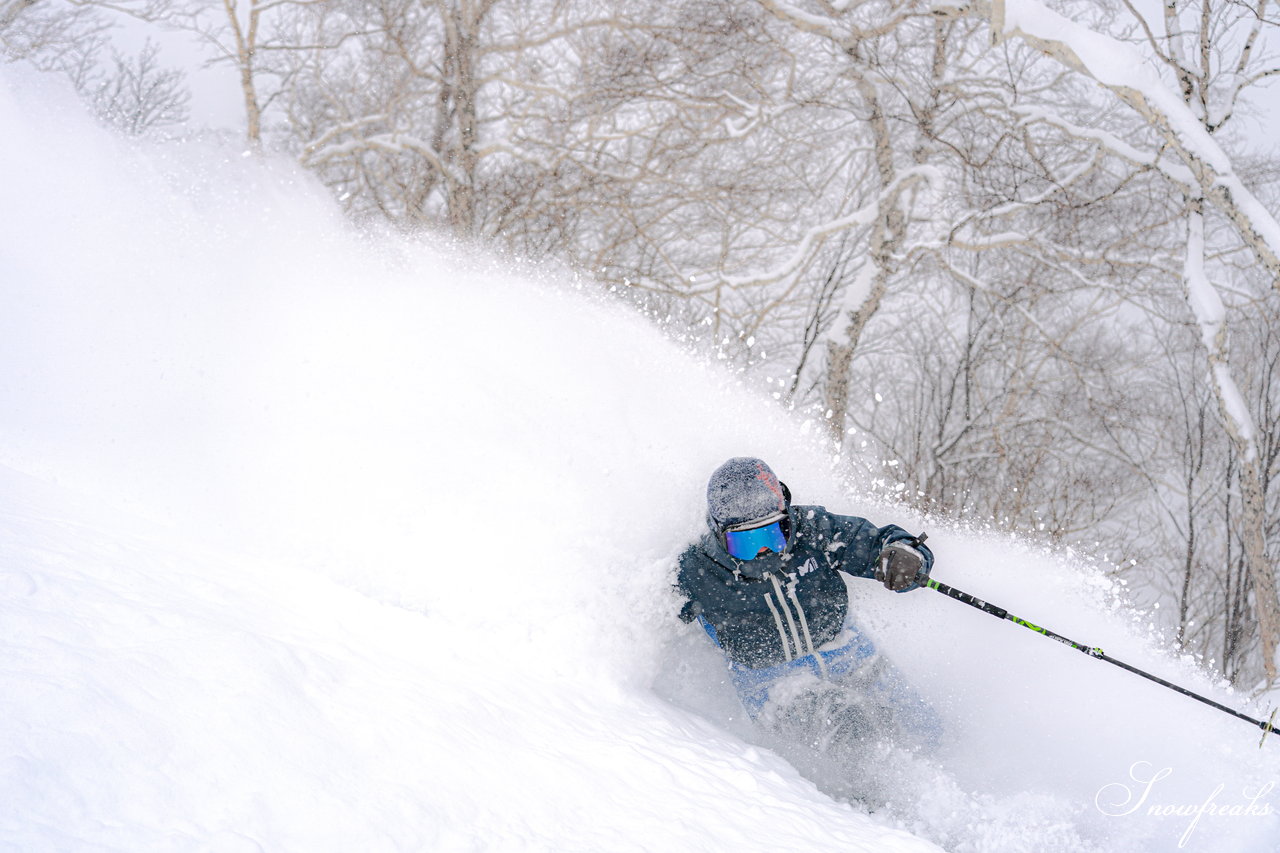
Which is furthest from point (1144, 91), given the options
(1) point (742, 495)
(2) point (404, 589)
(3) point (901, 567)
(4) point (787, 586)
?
(2) point (404, 589)

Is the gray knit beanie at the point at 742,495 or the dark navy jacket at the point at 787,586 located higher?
the gray knit beanie at the point at 742,495

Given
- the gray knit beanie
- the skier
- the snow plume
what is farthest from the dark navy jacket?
the snow plume

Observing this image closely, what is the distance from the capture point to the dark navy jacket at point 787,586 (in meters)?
3.43

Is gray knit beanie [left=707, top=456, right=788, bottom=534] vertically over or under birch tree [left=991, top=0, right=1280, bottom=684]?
under

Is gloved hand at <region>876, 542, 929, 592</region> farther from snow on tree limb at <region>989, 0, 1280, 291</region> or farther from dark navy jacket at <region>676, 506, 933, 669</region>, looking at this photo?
snow on tree limb at <region>989, 0, 1280, 291</region>

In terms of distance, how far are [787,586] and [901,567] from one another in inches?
19.8

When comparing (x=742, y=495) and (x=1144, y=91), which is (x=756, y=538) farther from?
(x=1144, y=91)

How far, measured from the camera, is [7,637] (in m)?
1.80

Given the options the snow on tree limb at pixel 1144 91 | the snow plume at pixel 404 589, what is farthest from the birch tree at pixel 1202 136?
the snow plume at pixel 404 589

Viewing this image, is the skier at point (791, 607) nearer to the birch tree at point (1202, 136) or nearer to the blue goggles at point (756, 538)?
A: the blue goggles at point (756, 538)

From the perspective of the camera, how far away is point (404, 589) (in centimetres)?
376

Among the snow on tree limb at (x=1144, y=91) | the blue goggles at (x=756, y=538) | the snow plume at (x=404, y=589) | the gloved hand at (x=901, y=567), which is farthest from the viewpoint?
the snow on tree limb at (x=1144, y=91)

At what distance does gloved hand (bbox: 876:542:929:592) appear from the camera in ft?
10.5

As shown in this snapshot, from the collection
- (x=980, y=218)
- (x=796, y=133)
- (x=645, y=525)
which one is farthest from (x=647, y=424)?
(x=796, y=133)
